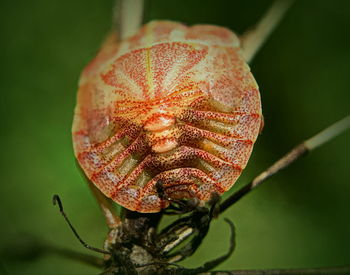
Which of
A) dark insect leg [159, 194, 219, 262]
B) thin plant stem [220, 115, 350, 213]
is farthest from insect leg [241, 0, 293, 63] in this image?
dark insect leg [159, 194, 219, 262]


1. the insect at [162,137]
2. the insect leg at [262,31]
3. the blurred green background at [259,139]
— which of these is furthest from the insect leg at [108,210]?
the insect leg at [262,31]

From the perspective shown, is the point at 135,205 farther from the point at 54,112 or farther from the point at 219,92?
the point at 54,112

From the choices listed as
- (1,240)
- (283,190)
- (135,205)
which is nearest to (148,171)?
(135,205)

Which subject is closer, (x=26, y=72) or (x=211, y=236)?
(x=211, y=236)

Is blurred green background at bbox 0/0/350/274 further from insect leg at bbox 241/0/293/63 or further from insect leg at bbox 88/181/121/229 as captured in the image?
insect leg at bbox 88/181/121/229

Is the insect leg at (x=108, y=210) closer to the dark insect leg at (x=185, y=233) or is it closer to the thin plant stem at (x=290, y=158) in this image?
the dark insect leg at (x=185, y=233)
